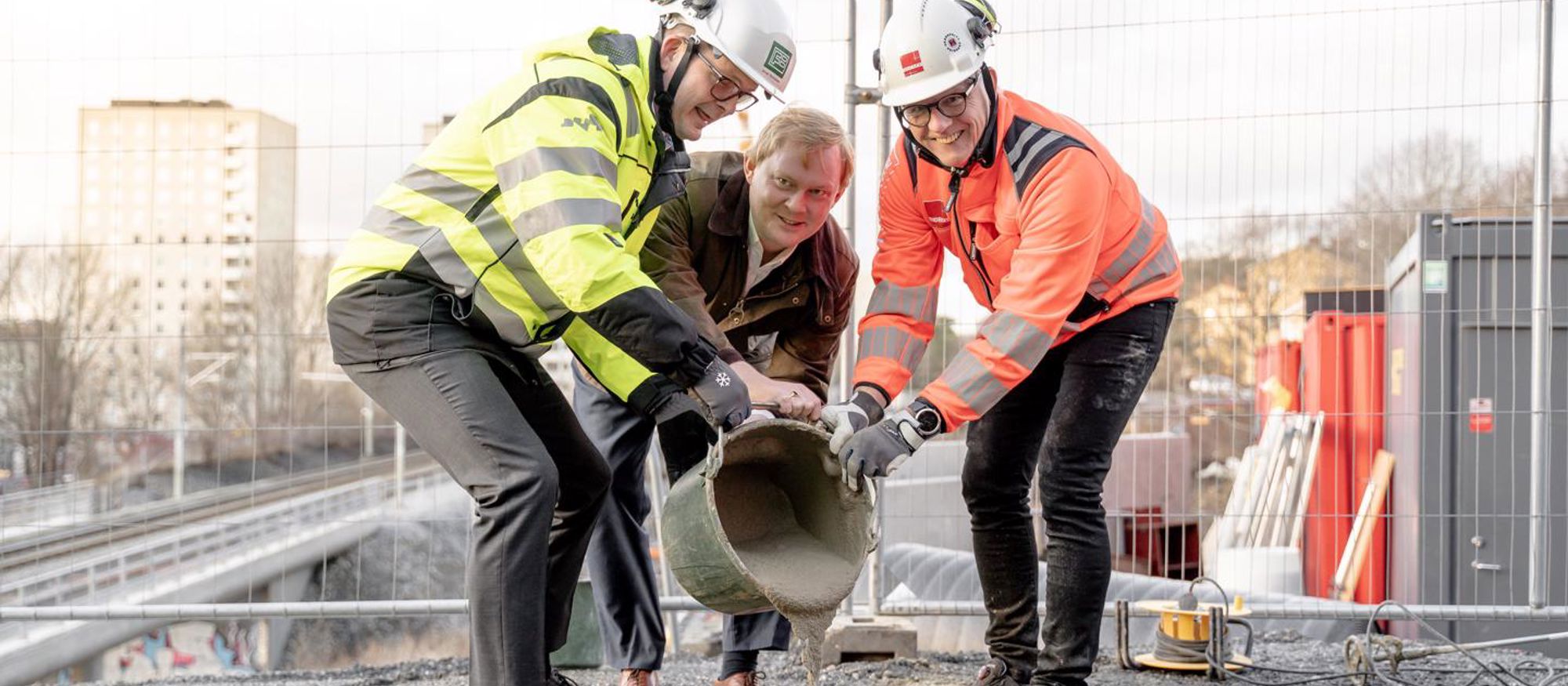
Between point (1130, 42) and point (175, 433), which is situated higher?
point (1130, 42)

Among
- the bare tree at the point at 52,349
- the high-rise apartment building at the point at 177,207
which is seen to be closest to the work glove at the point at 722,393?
the high-rise apartment building at the point at 177,207

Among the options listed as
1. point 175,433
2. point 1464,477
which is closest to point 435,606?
point 175,433

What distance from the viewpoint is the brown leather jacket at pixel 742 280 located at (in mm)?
3400

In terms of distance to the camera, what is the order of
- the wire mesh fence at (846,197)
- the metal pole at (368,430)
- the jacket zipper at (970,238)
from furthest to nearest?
the metal pole at (368,430) → the wire mesh fence at (846,197) → the jacket zipper at (970,238)

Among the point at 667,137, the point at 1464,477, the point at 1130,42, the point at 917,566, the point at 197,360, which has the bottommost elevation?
the point at 917,566

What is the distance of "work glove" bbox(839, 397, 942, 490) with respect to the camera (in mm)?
2910

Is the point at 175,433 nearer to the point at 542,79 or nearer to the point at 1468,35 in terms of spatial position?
the point at 542,79

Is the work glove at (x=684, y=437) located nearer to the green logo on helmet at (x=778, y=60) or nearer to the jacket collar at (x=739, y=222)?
the jacket collar at (x=739, y=222)

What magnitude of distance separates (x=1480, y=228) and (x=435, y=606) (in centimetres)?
453

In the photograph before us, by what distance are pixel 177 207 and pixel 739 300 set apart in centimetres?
281

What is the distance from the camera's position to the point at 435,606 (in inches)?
181

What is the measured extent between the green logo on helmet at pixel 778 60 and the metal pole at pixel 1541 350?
128 inches

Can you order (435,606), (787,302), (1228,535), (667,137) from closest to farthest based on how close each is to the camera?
(667,137) → (787,302) → (435,606) → (1228,535)

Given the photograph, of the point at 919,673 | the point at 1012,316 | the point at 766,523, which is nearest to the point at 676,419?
the point at 766,523
